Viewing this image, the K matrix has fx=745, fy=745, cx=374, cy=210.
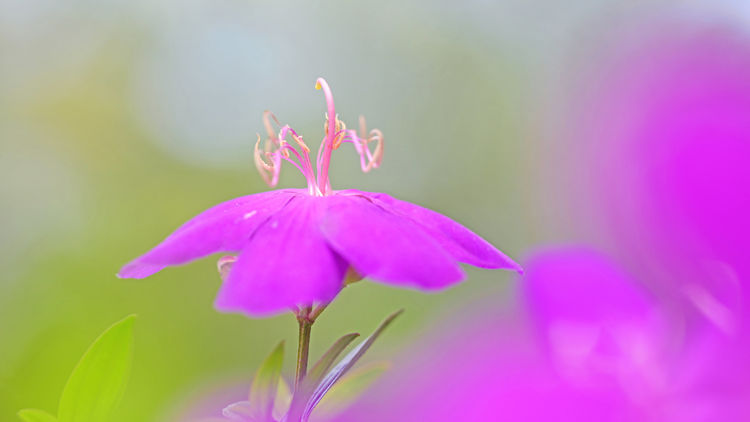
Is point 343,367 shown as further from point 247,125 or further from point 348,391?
point 247,125

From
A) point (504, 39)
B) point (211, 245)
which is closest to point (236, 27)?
point (504, 39)

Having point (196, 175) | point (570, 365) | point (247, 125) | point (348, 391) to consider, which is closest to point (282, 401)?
point (348, 391)

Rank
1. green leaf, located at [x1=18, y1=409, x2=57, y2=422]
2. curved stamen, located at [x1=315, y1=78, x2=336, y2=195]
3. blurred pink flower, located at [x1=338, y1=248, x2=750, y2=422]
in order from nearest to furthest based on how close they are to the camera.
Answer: blurred pink flower, located at [x1=338, y1=248, x2=750, y2=422] → green leaf, located at [x1=18, y1=409, x2=57, y2=422] → curved stamen, located at [x1=315, y1=78, x2=336, y2=195]

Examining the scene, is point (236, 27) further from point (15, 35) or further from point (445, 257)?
point (445, 257)

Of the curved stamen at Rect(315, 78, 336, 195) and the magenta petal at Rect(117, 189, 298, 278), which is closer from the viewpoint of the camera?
the magenta petal at Rect(117, 189, 298, 278)

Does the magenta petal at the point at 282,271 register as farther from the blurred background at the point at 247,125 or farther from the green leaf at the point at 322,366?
the blurred background at the point at 247,125

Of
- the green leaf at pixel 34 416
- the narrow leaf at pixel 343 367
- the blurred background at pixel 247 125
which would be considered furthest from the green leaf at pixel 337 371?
the blurred background at pixel 247 125

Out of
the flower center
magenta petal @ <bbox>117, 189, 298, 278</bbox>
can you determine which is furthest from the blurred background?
magenta petal @ <bbox>117, 189, 298, 278</bbox>

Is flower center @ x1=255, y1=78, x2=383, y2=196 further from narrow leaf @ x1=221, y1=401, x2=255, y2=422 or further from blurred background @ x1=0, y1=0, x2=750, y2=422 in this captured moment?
blurred background @ x1=0, y1=0, x2=750, y2=422
